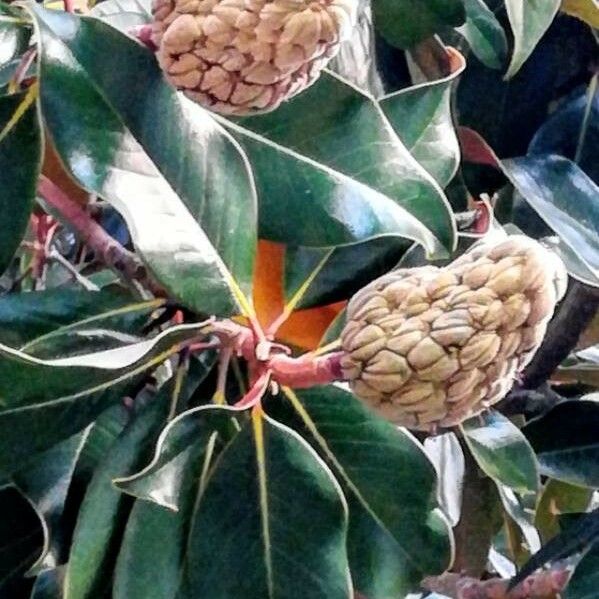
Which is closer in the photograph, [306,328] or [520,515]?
[306,328]

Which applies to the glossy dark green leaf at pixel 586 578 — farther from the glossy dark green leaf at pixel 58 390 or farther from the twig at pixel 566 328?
the glossy dark green leaf at pixel 58 390

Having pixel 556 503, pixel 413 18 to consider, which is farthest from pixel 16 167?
pixel 556 503

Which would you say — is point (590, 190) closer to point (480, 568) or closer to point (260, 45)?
point (480, 568)

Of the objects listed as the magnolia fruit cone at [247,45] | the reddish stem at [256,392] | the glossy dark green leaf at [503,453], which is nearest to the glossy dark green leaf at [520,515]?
the glossy dark green leaf at [503,453]

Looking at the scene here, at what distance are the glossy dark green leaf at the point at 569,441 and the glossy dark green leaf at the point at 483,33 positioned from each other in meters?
0.26

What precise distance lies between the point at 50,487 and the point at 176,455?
0.36 ft

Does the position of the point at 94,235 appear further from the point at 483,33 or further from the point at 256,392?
the point at 483,33

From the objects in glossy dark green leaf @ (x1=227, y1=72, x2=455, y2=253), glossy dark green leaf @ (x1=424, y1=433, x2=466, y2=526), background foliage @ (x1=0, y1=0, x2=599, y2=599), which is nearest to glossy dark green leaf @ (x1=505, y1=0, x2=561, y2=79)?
background foliage @ (x1=0, y1=0, x2=599, y2=599)

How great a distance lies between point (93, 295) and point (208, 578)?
16cm

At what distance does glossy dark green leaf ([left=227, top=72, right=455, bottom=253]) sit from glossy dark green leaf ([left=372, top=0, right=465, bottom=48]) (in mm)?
148

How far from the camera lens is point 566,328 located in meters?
0.78

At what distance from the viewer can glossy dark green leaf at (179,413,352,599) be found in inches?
21.7

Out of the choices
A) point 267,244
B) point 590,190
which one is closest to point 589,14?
point 590,190

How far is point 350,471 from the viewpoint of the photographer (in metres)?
0.61
